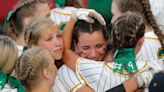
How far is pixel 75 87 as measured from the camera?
290 cm

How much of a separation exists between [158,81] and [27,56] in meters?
1.05

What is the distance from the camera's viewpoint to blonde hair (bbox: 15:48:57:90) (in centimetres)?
263

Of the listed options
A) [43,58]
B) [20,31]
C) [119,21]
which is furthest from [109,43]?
[20,31]

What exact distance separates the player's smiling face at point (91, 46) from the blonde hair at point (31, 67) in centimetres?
44

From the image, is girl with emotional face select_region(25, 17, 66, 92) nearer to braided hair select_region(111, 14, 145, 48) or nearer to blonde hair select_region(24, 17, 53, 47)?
blonde hair select_region(24, 17, 53, 47)

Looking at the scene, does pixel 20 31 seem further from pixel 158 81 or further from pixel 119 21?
pixel 158 81

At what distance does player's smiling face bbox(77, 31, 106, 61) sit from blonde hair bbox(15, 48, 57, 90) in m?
0.44

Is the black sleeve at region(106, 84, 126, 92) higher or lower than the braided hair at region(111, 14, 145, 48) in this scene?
lower

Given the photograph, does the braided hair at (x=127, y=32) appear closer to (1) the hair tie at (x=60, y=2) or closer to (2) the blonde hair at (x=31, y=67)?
(2) the blonde hair at (x=31, y=67)

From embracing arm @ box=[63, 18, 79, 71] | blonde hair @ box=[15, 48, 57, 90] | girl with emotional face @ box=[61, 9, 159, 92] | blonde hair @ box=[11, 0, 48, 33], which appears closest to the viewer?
blonde hair @ box=[15, 48, 57, 90]

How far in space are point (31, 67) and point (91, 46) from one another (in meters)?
0.58

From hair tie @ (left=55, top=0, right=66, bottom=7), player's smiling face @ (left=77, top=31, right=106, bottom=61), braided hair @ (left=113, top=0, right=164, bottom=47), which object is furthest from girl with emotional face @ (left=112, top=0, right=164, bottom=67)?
hair tie @ (left=55, top=0, right=66, bottom=7)

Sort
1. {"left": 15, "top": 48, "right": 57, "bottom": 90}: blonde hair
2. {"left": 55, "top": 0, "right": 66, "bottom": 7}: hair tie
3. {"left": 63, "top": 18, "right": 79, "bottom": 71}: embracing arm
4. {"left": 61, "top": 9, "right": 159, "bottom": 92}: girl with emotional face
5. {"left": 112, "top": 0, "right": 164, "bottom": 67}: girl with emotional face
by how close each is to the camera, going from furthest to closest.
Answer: {"left": 55, "top": 0, "right": 66, "bottom": 7}: hair tie < {"left": 112, "top": 0, "right": 164, "bottom": 67}: girl with emotional face < {"left": 63, "top": 18, "right": 79, "bottom": 71}: embracing arm < {"left": 61, "top": 9, "right": 159, "bottom": 92}: girl with emotional face < {"left": 15, "top": 48, "right": 57, "bottom": 90}: blonde hair

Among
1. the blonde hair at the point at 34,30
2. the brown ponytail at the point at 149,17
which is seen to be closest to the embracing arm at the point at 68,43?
the blonde hair at the point at 34,30
